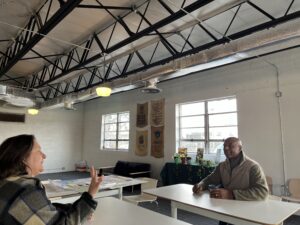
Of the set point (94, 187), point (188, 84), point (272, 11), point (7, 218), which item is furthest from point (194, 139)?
point (7, 218)

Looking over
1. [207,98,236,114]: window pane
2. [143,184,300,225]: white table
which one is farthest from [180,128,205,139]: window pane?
[143,184,300,225]: white table

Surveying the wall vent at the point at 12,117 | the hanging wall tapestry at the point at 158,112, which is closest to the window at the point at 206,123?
the hanging wall tapestry at the point at 158,112

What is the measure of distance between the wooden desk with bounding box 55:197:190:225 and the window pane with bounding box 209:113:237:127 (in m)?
4.36

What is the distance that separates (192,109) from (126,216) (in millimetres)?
5211

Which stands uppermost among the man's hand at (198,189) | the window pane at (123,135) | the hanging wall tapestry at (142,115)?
the hanging wall tapestry at (142,115)

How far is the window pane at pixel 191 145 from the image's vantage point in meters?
6.67

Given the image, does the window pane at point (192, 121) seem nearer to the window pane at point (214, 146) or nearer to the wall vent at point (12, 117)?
the window pane at point (214, 146)

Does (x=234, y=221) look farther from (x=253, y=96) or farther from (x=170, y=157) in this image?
(x=170, y=157)

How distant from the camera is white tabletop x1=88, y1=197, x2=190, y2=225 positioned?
1898mm

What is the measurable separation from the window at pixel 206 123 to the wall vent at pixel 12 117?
6.83 metres

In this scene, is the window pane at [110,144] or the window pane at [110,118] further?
the window pane at [110,118]

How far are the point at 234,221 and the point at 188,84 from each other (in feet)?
17.3

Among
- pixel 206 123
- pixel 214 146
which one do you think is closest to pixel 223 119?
pixel 206 123

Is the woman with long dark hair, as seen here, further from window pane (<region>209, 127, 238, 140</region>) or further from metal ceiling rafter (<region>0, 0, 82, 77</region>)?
window pane (<region>209, 127, 238, 140</region>)
